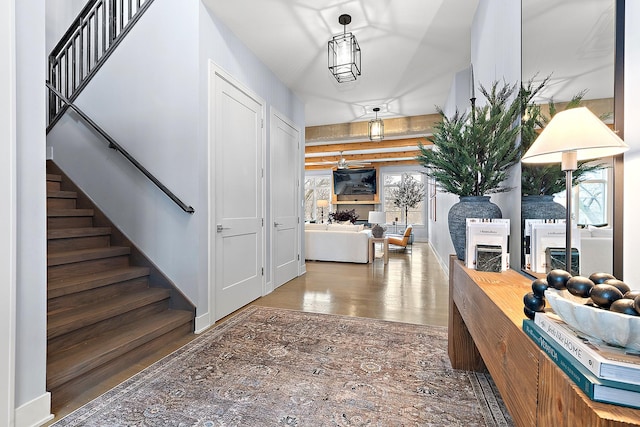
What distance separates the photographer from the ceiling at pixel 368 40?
2.96 m

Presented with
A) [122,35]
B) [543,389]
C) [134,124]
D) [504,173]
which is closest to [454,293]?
[504,173]

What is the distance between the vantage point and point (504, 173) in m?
1.94

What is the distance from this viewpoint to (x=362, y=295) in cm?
400

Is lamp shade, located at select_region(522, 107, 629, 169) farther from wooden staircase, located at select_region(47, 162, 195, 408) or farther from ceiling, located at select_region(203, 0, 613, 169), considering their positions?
wooden staircase, located at select_region(47, 162, 195, 408)

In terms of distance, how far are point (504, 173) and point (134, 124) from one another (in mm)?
3268

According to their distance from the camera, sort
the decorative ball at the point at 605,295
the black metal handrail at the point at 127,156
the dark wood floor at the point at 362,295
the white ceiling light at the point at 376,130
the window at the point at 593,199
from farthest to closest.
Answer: the white ceiling light at the point at 376,130 → the black metal handrail at the point at 127,156 → the dark wood floor at the point at 362,295 → the window at the point at 593,199 → the decorative ball at the point at 605,295

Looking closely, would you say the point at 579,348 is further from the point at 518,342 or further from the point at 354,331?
the point at 354,331

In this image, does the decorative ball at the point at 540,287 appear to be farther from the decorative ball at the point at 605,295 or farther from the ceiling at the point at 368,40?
the ceiling at the point at 368,40

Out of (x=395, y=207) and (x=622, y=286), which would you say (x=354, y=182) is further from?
(x=622, y=286)

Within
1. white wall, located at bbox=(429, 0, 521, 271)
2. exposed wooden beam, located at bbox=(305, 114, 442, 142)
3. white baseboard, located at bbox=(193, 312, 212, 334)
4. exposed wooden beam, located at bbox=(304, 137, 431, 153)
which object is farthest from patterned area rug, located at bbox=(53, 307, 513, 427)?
exposed wooden beam, located at bbox=(304, 137, 431, 153)

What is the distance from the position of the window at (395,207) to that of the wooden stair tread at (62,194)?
31.3 ft

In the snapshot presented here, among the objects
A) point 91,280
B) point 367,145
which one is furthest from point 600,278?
point 367,145

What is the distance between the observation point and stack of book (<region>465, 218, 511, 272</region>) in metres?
1.63

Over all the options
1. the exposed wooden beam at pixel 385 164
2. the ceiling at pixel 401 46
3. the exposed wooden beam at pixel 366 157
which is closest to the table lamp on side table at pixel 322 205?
the exposed wooden beam at pixel 366 157
